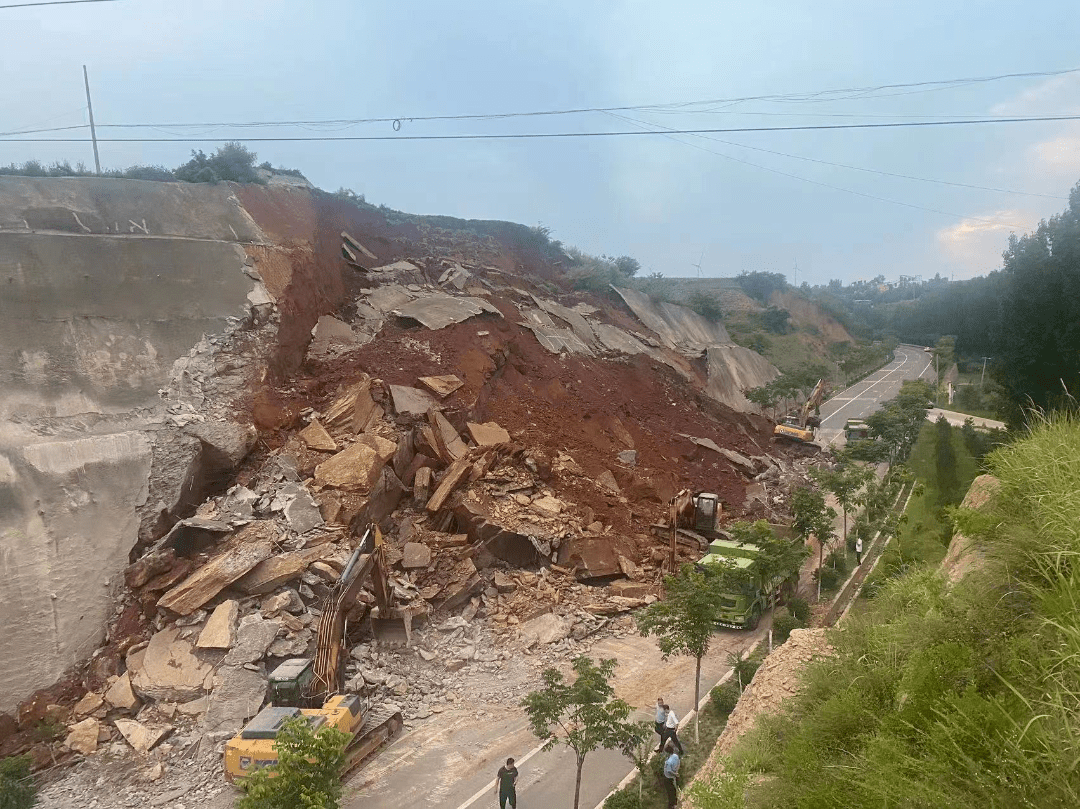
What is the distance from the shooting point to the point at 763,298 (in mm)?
90562

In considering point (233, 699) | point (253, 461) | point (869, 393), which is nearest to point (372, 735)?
point (233, 699)

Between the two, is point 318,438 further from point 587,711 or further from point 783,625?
point 783,625

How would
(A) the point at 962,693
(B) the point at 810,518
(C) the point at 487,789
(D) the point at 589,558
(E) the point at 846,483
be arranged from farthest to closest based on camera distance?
(E) the point at 846,483 < (B) the point at 810,518 < (D) the point at 589,558 < (C) the point at 487,789 < (A) the point at 962,693

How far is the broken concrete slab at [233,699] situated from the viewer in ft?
34.3

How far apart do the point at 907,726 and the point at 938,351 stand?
5349 centimetres

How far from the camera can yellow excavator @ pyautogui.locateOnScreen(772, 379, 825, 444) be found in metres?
30.8

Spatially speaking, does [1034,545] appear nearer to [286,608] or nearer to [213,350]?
[286,608]

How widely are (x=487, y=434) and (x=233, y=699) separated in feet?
30.6

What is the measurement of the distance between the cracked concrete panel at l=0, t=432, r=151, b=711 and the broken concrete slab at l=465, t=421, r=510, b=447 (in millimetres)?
7954

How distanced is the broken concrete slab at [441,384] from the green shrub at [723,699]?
1072 centimetres

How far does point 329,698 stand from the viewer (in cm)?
1062

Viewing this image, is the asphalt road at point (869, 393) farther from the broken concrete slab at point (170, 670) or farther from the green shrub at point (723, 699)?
the broken concrete slab at point (170, 670)

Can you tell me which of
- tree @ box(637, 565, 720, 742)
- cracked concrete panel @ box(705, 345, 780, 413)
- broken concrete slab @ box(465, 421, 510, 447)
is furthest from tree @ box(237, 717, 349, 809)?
cracked concrete panel @ box(705, 345, 780, 413)

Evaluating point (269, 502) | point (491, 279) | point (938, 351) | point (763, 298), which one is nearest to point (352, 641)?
point (269, 502)
